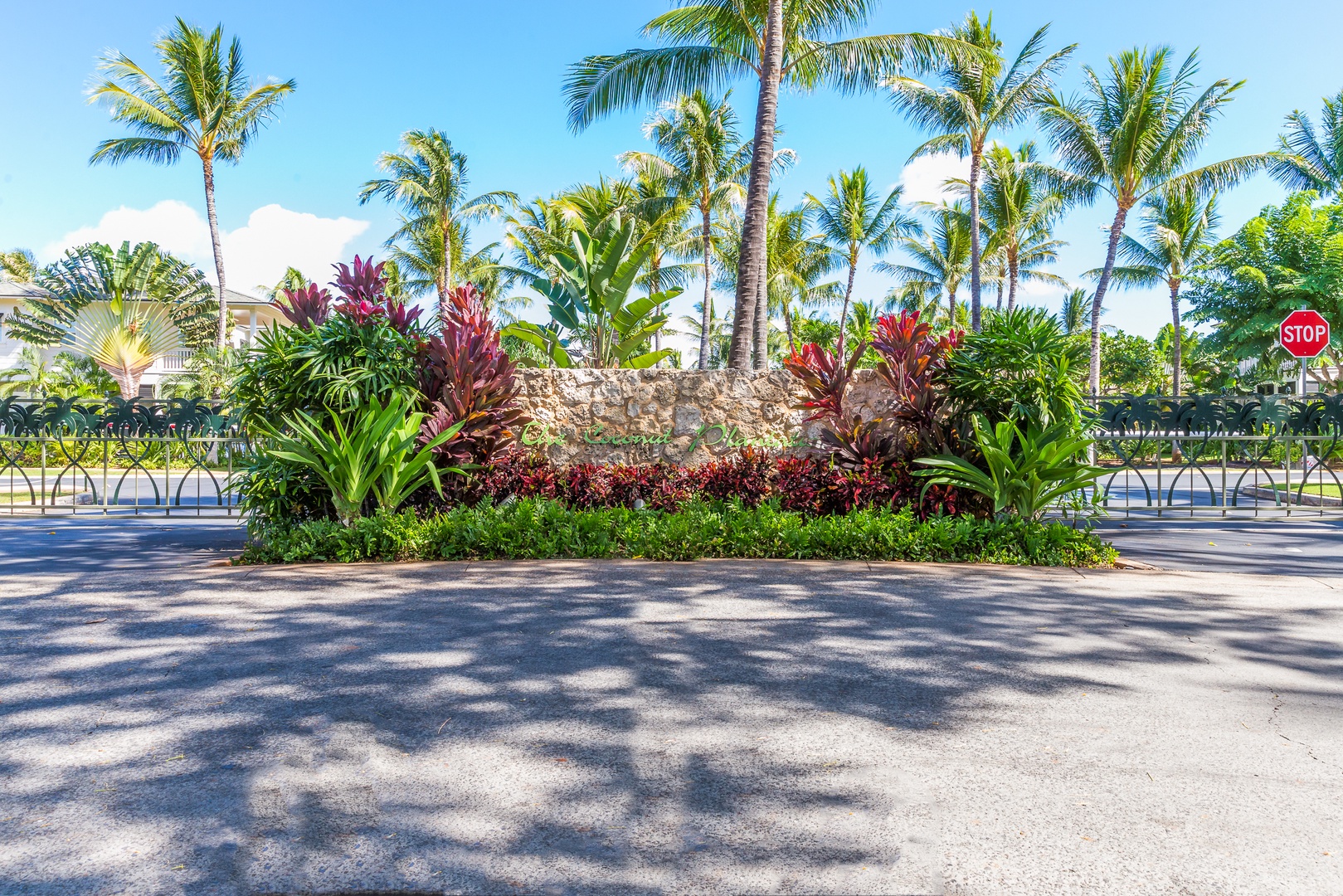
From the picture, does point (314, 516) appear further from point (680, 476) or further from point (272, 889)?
point (272, 889)

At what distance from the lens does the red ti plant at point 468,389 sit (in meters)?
7.68

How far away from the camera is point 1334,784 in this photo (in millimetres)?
2811

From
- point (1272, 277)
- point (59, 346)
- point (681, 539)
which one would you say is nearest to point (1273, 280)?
point (1272, 277)

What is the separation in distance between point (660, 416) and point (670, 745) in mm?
5771

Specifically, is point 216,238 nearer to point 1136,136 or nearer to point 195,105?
point 195,105

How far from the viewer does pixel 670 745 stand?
10.3ft

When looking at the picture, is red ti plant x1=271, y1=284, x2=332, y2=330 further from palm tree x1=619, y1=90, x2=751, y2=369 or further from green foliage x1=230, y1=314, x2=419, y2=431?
palm tree x1=619, y1=90, x2=751, y2=369

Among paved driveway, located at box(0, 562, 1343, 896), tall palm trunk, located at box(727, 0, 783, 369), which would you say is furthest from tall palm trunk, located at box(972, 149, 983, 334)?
paved driveway, located at box(0, 562, 1343, 896)

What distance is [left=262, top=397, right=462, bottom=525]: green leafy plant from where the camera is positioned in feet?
23.1

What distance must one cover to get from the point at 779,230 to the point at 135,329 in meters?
24.9

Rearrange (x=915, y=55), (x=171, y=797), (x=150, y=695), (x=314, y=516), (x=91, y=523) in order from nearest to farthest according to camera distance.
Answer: (x=171, y=797)
(x=150, y=695)
(x=314, y=516)
(x=91, y=523)
(x=915, y=55)

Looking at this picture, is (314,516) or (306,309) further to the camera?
(306,309)

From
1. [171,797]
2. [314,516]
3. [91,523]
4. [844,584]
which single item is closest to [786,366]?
[844,584]

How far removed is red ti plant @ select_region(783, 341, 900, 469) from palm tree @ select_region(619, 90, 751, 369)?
22.1 metres
